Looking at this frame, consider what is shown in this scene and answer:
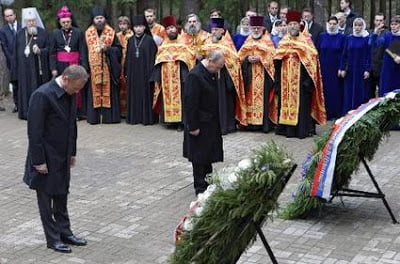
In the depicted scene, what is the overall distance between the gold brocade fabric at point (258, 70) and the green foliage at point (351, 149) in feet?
15.6

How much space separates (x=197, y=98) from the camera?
27.2 ft

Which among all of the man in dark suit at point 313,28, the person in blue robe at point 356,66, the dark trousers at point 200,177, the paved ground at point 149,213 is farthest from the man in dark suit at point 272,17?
the dark trousers at point 200,177

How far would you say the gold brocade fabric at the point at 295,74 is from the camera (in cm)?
1191

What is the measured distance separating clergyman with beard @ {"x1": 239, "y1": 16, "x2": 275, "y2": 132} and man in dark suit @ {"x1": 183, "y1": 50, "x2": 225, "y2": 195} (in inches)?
156

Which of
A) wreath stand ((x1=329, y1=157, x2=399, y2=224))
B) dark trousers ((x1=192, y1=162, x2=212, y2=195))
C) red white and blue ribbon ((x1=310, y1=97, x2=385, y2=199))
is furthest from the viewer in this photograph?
dark trousers ((x1=192, y1=162, x2=212, y2=195))

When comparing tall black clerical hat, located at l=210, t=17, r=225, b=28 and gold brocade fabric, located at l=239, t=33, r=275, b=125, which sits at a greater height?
tall black clerical hat, located at l=210, t=17, r=225, b=28

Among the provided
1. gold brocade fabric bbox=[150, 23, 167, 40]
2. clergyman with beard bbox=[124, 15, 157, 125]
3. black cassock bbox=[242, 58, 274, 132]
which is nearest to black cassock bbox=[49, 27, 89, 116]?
clergyman with beard bbox=[124, 15, 157, 125]

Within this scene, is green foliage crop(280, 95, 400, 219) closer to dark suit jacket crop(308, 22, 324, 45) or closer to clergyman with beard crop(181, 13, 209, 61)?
clergyman with beard crop(181, 13, 209, 61)

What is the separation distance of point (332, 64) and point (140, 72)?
343 cm

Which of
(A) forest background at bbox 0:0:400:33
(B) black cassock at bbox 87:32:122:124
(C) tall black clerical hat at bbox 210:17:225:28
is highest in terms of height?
(A) forest background at bbox 0:0:400:33

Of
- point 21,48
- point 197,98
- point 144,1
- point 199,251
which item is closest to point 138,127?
point 21,48

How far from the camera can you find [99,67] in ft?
44.3

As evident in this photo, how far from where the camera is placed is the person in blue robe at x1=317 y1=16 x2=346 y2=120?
13148 millimetres

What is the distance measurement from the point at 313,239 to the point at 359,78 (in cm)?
647
